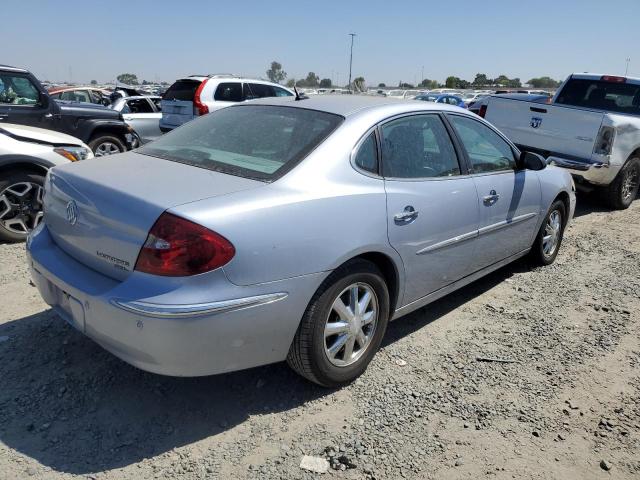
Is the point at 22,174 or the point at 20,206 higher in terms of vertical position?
the point at 22,174

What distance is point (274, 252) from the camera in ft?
8.18

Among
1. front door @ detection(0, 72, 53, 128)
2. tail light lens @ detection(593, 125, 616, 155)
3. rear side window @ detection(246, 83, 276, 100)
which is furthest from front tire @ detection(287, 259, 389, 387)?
rear side window @ detection(246, 83, 276, 100)

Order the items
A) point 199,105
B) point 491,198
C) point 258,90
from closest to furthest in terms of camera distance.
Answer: point 491,198 < point 199,105 < point 258,90

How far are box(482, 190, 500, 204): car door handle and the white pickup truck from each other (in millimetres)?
3745

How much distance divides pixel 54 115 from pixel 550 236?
677 cm

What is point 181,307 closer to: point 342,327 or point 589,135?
point 342,327

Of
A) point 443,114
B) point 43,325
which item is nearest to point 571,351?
point 443,114

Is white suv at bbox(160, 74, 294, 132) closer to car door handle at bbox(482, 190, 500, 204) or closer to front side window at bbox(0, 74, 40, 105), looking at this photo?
front side window at bbox(0, 74, 40, 105)

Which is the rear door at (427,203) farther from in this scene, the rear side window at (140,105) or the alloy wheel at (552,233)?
the rear side window at (140,105)

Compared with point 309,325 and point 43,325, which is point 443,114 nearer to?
point 309,325

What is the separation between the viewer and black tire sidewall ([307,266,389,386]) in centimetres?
275

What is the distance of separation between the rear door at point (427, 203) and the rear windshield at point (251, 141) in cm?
49

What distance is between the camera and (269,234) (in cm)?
248

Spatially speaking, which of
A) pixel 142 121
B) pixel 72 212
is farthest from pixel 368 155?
pixel 142 121
